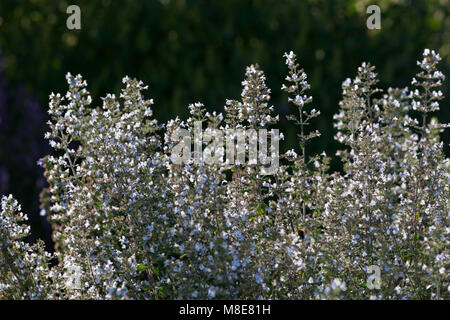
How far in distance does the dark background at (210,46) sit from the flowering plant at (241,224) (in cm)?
339

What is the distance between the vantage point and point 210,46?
22.8 ft

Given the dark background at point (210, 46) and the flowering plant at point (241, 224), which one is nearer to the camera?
the flowering plant at point (241, 224)

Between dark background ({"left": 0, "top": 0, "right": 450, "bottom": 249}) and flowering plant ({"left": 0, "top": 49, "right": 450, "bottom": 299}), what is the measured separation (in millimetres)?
3390

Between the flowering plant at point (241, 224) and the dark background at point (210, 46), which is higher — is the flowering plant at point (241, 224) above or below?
below

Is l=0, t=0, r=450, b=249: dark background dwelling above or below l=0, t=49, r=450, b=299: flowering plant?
above

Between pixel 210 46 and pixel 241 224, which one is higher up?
pixel 210 46

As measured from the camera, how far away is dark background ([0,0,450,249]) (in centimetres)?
671

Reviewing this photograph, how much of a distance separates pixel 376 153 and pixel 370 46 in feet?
13.2

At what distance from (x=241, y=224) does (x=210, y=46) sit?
4.21m

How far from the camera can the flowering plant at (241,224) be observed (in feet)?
9.10

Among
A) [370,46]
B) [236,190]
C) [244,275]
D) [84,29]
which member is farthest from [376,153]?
[84,29]

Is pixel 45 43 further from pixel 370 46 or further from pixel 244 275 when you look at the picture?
pixel 244 275

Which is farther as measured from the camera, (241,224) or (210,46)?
(210,46)

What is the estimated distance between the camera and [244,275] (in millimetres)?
2744
